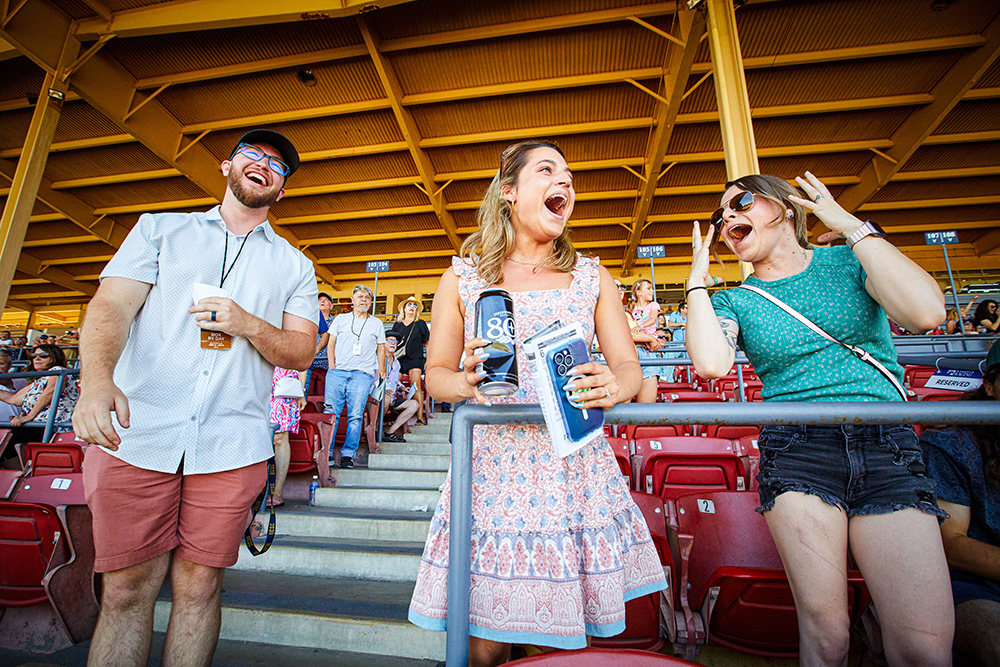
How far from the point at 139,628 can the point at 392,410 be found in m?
4.72

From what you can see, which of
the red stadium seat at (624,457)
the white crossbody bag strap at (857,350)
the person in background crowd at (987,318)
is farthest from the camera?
the person in background crowd at (987,318)

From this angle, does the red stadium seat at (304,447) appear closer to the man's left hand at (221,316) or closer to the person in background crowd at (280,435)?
the person in background crowd at (280,435)

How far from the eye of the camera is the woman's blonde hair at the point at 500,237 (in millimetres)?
1217

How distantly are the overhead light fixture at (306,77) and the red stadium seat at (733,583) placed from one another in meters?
10.7

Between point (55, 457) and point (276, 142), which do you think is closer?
point (276, 142)

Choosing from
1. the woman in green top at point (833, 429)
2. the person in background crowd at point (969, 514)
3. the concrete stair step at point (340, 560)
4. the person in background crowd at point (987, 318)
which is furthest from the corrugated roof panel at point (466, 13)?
the concrete stair step at point (340, 560)

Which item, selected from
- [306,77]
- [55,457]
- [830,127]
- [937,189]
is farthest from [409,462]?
[937,189]

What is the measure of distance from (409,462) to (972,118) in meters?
15.1

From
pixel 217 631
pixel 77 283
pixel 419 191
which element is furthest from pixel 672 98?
pixel 77 283

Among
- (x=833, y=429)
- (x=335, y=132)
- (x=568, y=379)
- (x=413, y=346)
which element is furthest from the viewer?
(x=335, y=132)

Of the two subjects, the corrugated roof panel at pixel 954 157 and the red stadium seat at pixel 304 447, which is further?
the corrugated roof panel at pixel 954 157

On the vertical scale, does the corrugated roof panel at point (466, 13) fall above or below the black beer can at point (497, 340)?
above

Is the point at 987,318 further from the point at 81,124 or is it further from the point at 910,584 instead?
the point at 81,124

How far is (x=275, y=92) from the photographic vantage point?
9.75 metres
